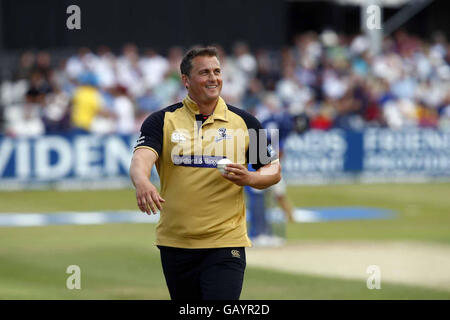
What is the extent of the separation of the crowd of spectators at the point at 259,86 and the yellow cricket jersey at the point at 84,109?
0.08 feet

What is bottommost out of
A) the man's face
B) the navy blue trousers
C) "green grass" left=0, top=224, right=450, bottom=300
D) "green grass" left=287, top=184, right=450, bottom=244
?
"green grass" left=0, top=224, right=450, bottom=300

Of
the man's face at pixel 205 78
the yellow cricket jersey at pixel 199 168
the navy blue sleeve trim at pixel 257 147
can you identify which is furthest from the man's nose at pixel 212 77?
the navy blue sleeve trim at pixel 257 147

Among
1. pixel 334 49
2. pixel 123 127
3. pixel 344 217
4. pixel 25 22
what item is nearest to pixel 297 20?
pixel 334 49

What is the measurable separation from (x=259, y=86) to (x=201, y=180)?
18.1 meters

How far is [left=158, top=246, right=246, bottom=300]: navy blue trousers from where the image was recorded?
6152 millimetres

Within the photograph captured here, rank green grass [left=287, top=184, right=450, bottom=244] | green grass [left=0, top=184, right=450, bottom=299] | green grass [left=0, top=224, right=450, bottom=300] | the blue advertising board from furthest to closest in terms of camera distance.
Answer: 1. the blue advertising board
2. green grass [left=287, top=184, right=450, bottom=244]
3. green grass [left=0, top=184, right=450, bottom=299]
4. green grass [left=0, top=224, right=450, bottom=300]

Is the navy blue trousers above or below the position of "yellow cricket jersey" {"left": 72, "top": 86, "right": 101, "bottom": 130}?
below

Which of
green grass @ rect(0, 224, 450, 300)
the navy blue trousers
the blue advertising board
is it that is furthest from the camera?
the blue advertising board

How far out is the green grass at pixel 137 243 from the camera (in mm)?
10250

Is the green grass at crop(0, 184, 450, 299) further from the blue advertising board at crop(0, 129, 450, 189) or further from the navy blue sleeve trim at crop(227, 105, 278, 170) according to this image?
the navy blue sleeve trim at crop(227, 105, 278, 170)

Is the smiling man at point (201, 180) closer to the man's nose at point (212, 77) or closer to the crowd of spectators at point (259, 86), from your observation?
the man's nose at point (212, 77)

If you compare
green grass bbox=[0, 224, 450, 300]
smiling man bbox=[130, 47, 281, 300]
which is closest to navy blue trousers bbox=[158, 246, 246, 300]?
smiling man bbox=[130, 47, 281, 300]

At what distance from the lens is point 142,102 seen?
2259cm

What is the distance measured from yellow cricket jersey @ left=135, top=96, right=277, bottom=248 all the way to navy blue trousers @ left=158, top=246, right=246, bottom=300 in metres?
0.06
